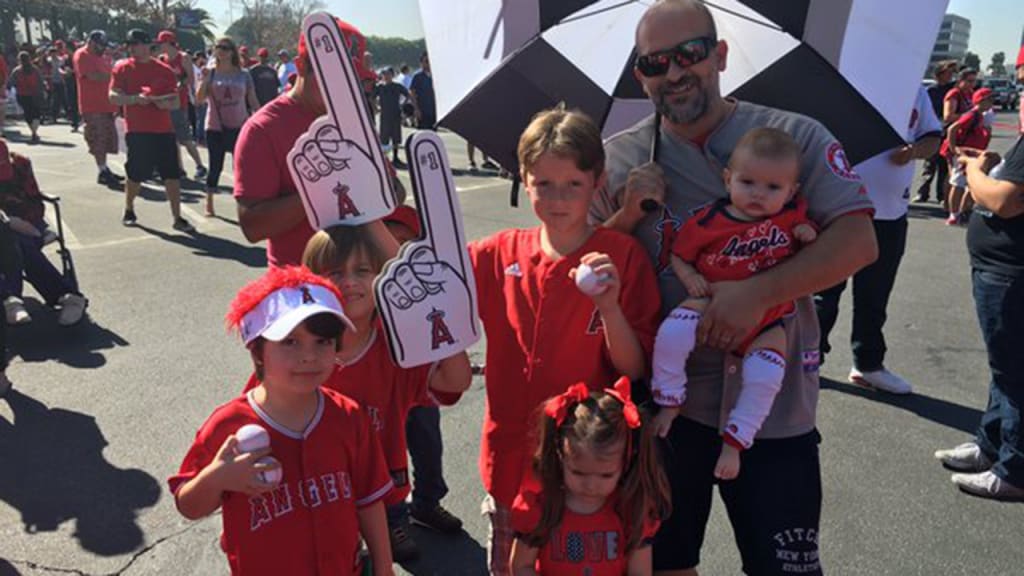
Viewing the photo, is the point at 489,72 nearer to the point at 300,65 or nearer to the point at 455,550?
the point at 300,65

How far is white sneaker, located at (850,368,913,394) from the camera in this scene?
15.3ft

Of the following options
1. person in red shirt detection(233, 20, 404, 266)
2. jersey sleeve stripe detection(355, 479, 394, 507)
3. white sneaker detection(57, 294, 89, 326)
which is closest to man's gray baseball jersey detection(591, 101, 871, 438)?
jersey sleeve stripe detection(355, 479, 394, 507)

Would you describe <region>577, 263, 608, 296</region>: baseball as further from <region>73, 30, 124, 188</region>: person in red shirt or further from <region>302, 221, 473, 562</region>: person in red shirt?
<region>73, 30, 124, 188</region>: person in red shirt

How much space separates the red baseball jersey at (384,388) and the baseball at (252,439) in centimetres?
58

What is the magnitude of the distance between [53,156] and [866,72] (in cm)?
1553

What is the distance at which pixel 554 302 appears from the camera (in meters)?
1.92

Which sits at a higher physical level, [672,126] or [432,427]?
[672,126]

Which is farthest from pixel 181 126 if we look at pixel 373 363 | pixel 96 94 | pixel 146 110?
pixel 373 363

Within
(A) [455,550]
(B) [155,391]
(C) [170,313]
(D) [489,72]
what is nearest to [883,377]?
(A) [455,550]

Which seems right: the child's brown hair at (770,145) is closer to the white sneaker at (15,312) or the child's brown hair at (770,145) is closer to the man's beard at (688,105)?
the man's beard at (688,105)

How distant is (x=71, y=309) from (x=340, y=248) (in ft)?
14.3

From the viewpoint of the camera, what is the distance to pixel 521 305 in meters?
1.98

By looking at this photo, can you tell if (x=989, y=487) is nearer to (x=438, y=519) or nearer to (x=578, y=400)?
(x=438, y=519)

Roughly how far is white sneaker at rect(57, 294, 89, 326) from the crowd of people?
4.13 m
